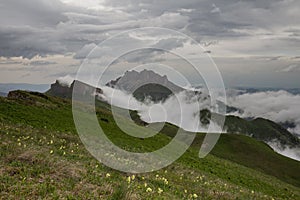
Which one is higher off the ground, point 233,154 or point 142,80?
point 142,80

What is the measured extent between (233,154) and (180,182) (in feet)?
370

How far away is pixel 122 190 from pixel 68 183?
9.66 feet

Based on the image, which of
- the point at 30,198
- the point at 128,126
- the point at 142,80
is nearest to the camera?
the point at 30,198

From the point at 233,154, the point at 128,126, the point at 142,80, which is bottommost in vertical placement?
the point at 233,154

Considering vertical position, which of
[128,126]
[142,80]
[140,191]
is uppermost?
[142,80]

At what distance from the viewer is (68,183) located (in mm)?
14133

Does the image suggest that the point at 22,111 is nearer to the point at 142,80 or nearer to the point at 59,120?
the point at 59,120

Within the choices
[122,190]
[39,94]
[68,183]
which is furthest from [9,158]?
[39,94]

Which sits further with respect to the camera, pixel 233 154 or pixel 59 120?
pixel 233 154

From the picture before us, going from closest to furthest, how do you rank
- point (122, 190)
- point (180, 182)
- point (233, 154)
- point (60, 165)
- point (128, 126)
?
point (122, 190) → point (60, 165) → point (180, 182) → point (128, 126) → point (233, 154)

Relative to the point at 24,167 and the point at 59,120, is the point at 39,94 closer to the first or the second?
the point at 59,120

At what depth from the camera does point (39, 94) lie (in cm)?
8250

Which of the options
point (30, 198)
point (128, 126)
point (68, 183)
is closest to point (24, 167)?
point (68, 183)

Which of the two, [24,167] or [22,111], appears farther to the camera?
[22,111]
